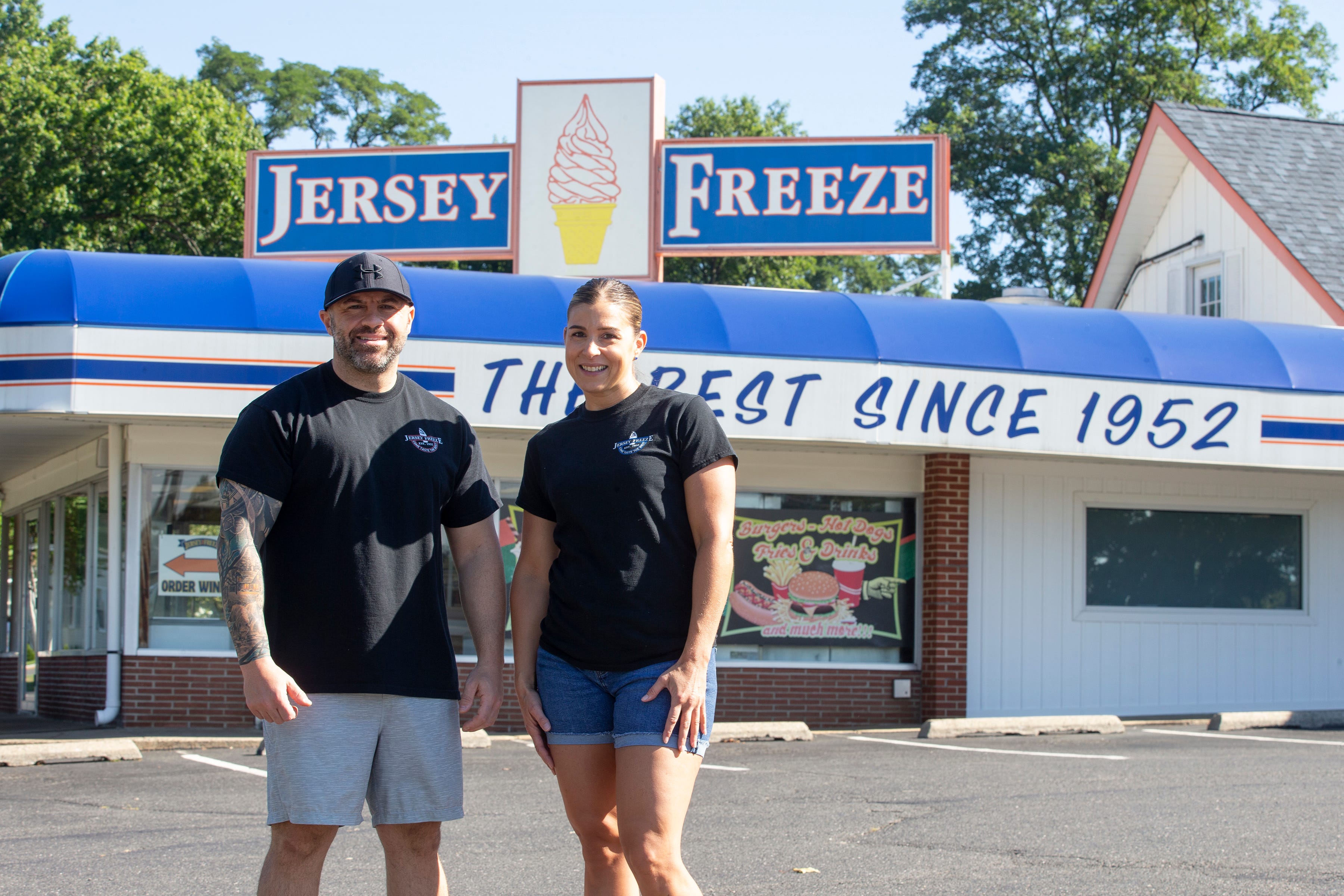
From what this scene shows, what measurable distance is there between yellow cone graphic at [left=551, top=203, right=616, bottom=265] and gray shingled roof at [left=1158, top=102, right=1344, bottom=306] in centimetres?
864

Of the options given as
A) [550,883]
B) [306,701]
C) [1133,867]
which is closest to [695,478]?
[306,701]

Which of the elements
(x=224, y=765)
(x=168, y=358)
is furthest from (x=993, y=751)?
(x=168, y=358)

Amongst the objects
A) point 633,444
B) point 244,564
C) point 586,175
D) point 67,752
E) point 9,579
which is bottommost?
point 67,752

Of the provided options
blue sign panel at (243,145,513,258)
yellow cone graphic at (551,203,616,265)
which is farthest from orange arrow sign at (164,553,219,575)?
yellow cone graphic at (551,203,616,265)

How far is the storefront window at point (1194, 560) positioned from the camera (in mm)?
13547

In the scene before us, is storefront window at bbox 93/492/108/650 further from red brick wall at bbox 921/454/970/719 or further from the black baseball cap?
the black baseball cap

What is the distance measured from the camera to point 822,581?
13.0m

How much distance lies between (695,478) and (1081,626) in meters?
10.7

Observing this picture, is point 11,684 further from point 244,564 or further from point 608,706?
point 608,706

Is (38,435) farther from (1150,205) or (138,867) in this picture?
(1150,205)

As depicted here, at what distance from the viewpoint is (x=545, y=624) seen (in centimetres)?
369

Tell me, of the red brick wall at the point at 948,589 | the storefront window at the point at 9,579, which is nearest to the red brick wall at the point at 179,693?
the storefront window at the point at 9,579

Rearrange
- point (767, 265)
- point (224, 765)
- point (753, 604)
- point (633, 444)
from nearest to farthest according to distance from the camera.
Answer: point (633, 444), point (224, 765), point (753, 604), point (767, 265)

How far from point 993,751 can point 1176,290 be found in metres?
11.4
